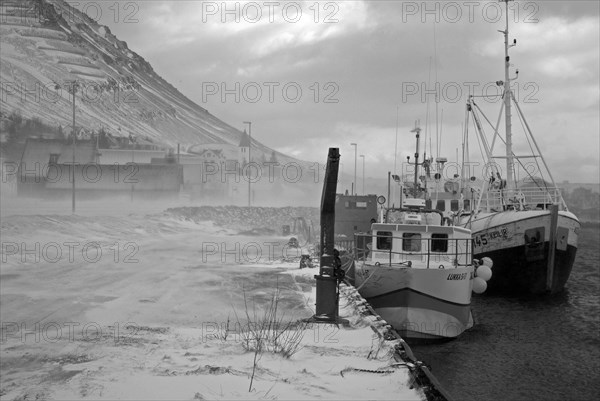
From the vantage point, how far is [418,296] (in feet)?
56.8

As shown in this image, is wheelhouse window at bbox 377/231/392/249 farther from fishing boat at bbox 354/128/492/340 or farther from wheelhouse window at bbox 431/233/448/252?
wheelhouse window at bbox 431/233/448/252

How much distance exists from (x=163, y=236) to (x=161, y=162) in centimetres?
1275

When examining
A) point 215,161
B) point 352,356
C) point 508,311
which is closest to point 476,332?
point 508,311

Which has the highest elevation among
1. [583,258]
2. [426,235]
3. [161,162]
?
[161,162]

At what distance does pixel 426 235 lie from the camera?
19.0 meters

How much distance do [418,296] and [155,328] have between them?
8.25m

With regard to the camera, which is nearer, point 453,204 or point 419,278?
point 419,278

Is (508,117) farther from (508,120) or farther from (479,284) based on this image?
(479,284)

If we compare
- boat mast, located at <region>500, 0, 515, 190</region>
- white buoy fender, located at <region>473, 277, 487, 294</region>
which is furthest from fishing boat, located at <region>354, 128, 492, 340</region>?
boat mast, located at <region>500, 0, 515, 190</region>

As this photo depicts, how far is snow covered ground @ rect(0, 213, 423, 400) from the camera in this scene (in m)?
8.10

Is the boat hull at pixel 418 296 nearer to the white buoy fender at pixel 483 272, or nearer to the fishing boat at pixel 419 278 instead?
the fishing boat at pixel 419 278

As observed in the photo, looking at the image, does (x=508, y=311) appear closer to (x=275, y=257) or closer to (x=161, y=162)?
(x=275, y=257)

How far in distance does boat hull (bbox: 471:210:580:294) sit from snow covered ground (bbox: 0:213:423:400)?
11.0 meters

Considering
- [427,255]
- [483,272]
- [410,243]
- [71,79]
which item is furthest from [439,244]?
[71,79]
